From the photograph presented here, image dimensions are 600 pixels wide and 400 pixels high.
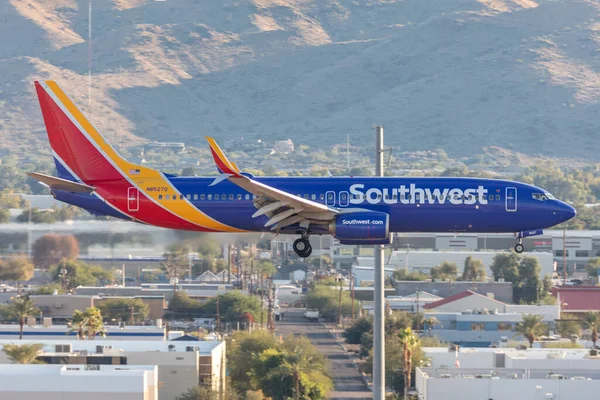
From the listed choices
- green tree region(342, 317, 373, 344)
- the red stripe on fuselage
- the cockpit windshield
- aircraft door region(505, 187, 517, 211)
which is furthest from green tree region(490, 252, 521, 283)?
the red stripe on fuselage

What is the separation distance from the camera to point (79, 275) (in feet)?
583

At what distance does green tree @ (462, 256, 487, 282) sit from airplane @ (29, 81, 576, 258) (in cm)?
11645

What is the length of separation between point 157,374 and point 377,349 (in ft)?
68.9

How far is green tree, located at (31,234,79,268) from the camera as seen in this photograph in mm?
105219

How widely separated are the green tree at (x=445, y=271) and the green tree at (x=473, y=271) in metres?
1.42

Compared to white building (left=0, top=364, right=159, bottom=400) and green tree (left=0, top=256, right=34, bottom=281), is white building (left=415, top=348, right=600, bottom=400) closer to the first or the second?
white building (left=0, top=364, right=159, bottom=400)

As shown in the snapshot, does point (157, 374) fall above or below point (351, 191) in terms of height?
below

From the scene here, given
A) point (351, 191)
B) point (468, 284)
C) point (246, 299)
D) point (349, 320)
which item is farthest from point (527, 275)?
point (351, 191)

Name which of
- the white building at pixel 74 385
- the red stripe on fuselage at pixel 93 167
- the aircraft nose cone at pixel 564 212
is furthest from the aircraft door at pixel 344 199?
the white building at pixel 74 385

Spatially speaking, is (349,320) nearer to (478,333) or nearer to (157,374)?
(478,333)

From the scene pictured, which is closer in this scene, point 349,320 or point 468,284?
point 349,320

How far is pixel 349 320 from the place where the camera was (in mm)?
168000

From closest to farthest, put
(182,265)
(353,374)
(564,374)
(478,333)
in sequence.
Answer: (564,374), (353,374), (478,333), (182,265)

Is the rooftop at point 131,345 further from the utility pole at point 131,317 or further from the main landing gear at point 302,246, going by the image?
the utility pole at point 131,317
